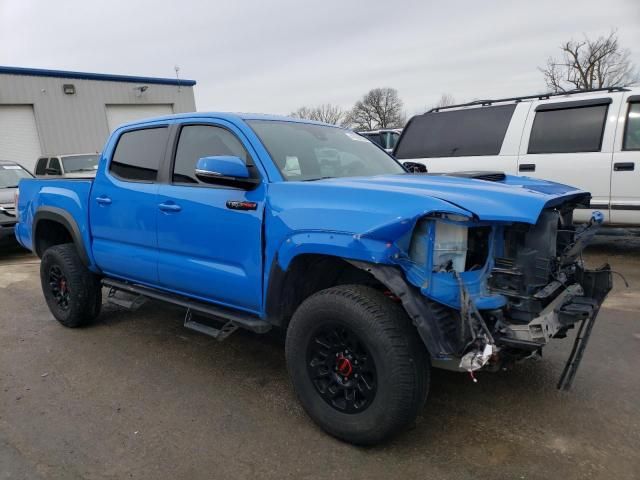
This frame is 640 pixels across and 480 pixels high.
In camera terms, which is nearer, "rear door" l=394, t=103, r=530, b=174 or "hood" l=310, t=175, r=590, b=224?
"hood" l=310, t=175, r=590, b=224

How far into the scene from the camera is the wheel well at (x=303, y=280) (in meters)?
2.92

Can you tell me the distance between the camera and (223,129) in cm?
350

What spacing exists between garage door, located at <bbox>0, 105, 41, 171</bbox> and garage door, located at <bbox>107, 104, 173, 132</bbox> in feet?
10.6

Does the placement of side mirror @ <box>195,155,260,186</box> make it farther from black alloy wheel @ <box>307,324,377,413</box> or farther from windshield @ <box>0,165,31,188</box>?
windshield @ <box>0,165,31,188</box>

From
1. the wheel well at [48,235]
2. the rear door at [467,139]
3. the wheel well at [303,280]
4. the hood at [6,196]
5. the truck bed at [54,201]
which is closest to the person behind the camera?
the wheel well at [303,280]

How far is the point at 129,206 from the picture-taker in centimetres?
392

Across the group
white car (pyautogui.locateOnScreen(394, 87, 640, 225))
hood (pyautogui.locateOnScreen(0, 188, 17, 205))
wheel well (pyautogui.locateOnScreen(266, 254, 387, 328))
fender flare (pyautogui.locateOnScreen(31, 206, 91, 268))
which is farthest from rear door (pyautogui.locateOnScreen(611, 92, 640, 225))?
hood (pyautogui.locateOnScreen(0, 188, 17, 205))

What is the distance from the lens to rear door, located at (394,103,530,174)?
6.82 meters

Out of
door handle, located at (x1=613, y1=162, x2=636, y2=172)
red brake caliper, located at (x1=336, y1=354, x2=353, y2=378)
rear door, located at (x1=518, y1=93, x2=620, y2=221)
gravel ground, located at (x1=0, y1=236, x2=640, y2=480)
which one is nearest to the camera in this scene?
gravel ground, located at (x1=0, y1=236, x2=640, y2=480)

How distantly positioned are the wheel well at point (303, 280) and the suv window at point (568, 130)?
184 inches

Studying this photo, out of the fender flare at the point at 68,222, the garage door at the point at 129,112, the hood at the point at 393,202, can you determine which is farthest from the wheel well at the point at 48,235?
the garage door at the point at 129,112

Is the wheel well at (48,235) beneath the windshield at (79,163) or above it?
above

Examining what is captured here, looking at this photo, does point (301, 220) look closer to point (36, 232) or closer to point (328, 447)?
point (328, 447)

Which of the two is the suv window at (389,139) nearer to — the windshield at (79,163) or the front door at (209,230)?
the windshield at (79,163)
